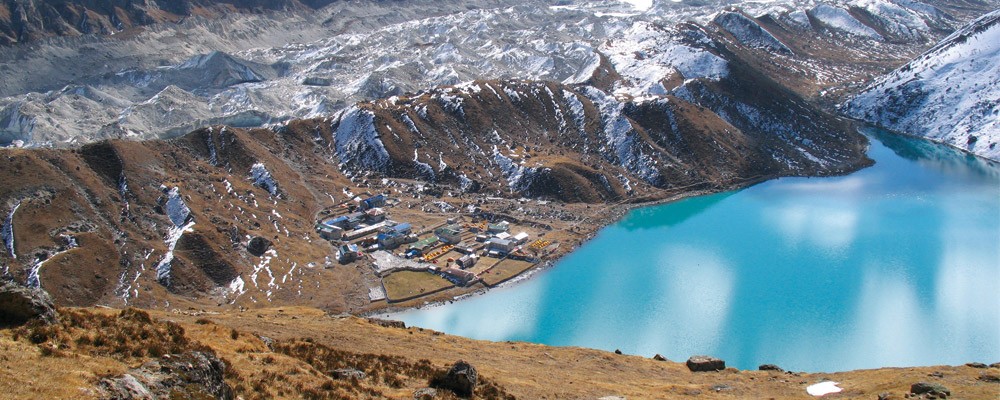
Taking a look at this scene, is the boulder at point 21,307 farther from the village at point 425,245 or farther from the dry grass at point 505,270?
the dry grass at point 505,270

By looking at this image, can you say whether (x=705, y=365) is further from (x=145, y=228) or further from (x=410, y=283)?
(x=145, y=228)

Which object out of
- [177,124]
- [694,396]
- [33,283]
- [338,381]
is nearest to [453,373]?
[338,381]

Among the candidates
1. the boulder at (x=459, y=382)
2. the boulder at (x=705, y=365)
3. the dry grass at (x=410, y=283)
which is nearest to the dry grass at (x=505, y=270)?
the dry grass at (x=410, y=283)

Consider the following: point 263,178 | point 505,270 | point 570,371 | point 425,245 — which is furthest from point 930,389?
point 263,178

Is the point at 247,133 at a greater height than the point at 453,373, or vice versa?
the point at 247,133

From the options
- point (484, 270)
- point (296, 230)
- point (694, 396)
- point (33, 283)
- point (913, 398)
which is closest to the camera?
point (913, 398)

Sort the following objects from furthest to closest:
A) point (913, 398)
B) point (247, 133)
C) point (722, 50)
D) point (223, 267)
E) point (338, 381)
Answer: point (722, 50) → point (247, 133) → point (223, 267) → point (913, 398) → point (338, 381)

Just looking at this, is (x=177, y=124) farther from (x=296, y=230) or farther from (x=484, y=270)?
(x=484, y=270)
